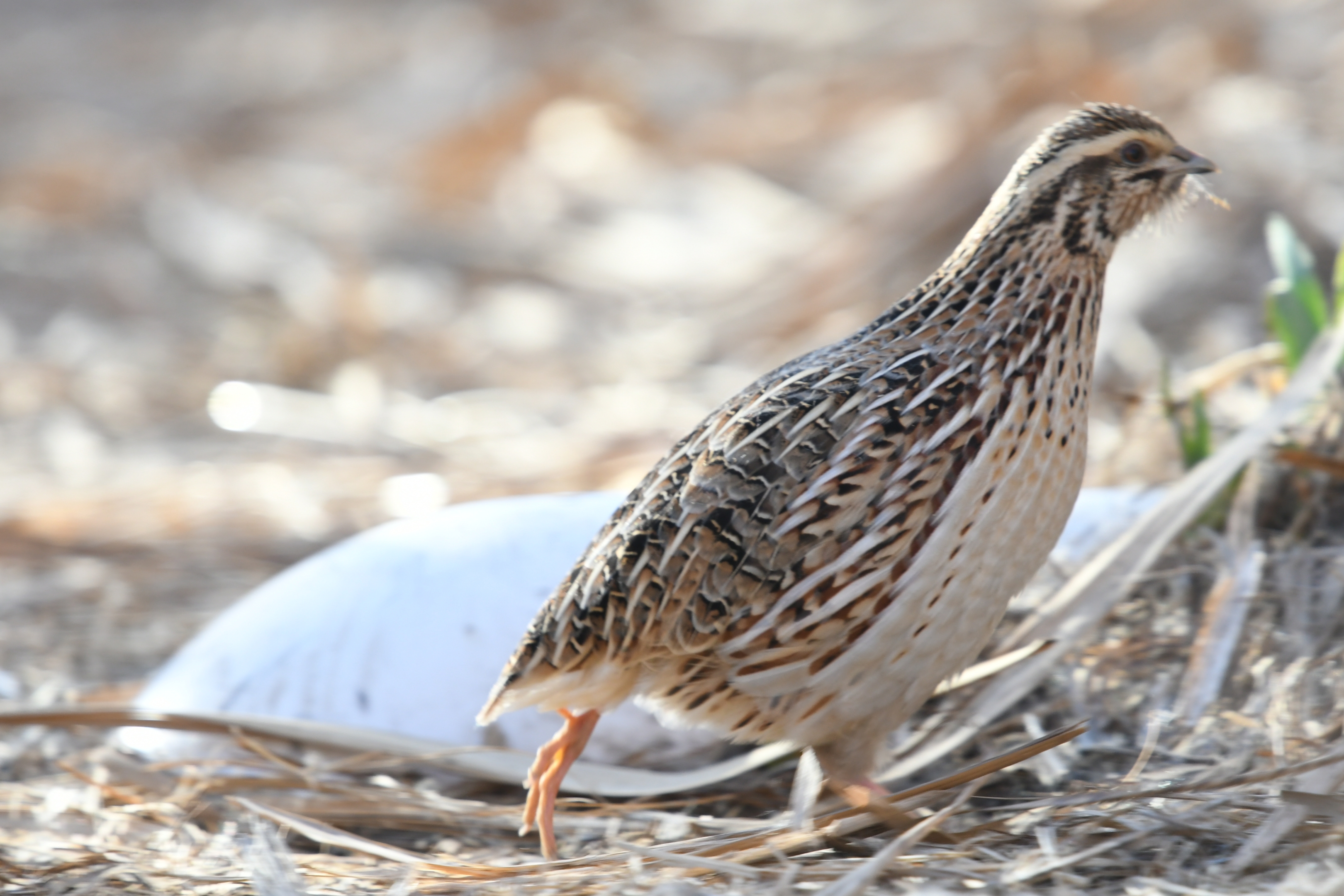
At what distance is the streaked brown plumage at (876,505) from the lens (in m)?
2.54

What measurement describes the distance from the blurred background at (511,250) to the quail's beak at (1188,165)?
7.4 inches

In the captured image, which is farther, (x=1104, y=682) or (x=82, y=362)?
(x=82, y=362)

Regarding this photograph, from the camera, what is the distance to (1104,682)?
336 centimetres

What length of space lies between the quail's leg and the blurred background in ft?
5.45

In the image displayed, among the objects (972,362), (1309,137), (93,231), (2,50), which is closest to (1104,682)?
(972,362)

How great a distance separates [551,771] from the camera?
114 inches

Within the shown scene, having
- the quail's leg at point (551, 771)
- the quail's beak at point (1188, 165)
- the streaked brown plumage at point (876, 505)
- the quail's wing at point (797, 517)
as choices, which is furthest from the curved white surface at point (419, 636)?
the quail's beak at point (1188, 165)

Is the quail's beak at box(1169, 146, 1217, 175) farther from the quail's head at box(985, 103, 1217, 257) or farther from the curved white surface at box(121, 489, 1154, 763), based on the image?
the curved white surface at box(121, 489, 1154, 763)

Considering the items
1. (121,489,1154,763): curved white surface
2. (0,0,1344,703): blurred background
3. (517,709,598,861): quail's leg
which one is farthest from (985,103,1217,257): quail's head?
(517,709,598,861): quail's leg

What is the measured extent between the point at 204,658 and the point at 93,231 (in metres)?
6.53

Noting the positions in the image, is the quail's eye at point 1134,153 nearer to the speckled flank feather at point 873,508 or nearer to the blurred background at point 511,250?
the speckled flank feather at point 873,508

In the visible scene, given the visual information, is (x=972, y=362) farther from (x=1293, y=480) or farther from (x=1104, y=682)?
(x=1293, y=480)

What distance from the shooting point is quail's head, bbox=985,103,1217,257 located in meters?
2.72

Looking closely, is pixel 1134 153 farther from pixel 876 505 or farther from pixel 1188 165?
pixel 876 505
